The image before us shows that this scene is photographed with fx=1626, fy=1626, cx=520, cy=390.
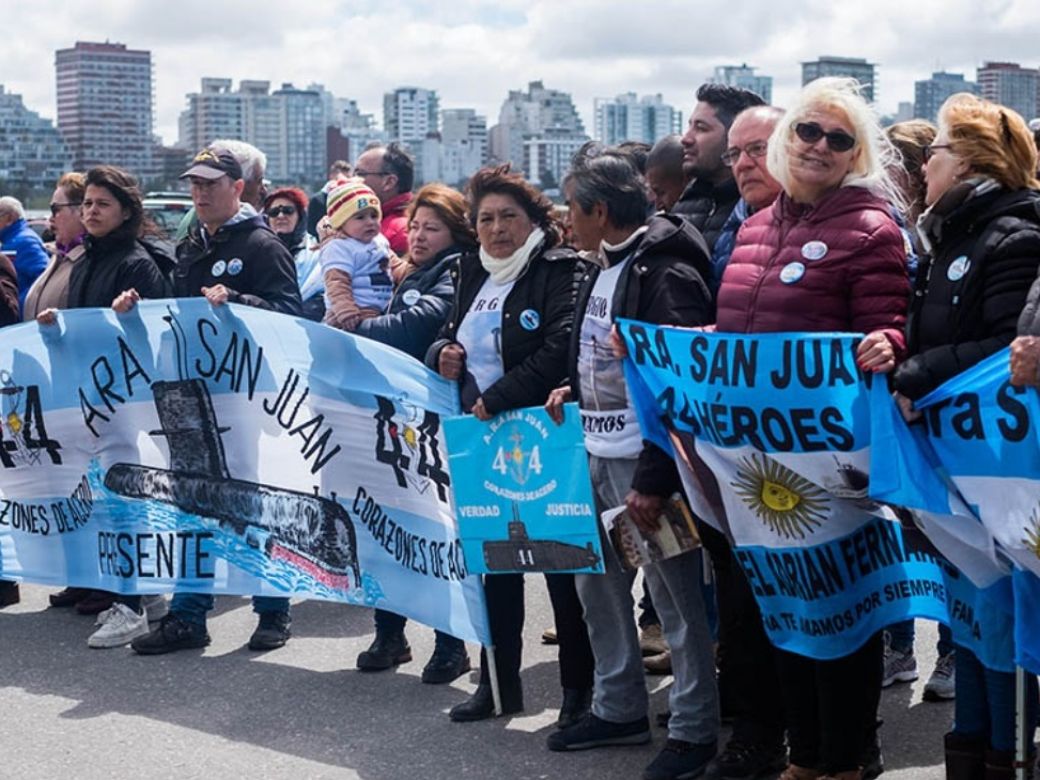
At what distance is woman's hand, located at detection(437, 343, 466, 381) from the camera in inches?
231

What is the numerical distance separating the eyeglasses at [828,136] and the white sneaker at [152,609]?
160 inches

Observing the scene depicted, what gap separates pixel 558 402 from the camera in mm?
Result: 5434

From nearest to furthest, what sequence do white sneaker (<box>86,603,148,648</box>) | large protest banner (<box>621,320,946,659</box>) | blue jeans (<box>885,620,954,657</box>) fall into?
large protest banner (<box>621,320,946,659</box>) < blue jeans (<box>885,620,954,657</box>) < white sneaker (<box>86,603,148,648</box>)

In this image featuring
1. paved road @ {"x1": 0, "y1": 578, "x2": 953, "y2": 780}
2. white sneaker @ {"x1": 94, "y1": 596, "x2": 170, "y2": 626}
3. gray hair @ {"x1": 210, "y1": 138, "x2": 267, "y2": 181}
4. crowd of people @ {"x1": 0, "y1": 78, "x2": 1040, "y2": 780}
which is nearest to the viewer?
crowd of people @ {"x1": 0, "y1": 78, "x2": 1040, "y2": 780}

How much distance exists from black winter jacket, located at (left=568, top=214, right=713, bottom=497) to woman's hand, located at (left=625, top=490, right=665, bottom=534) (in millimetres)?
22

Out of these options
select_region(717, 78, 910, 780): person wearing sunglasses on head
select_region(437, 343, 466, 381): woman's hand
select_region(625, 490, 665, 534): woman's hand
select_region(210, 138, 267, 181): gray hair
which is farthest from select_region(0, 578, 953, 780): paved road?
select_region(210, 138, 267, 181): gray hair

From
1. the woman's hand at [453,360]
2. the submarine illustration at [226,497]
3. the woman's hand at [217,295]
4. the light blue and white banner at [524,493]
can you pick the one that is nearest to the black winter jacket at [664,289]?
the light blue and white banner at [524,493]

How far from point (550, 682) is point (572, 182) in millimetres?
2089

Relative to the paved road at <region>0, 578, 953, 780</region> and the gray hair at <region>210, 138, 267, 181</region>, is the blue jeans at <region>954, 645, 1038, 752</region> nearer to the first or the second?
the paved road at <region>0, 578, 953, 780</region>

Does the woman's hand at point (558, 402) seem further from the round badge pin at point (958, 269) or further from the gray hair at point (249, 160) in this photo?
the gray hair at point (249, 160)

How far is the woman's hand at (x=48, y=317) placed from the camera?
7.34m

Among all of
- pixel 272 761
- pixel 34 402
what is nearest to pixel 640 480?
pixel 272 761

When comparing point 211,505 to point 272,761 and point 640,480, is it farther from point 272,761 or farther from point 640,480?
point 640,480

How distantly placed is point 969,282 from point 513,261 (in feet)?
6.16
